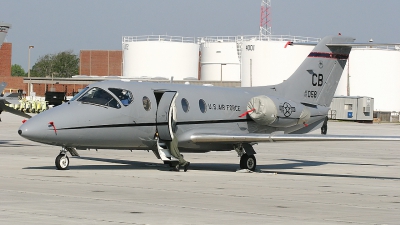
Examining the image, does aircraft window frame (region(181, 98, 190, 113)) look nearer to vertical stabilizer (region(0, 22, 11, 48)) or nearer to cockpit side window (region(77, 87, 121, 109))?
cockpit side window (region(77, 87, 121, 109))

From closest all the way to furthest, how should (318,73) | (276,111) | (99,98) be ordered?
(99,98) → (276,111) → (318,73)

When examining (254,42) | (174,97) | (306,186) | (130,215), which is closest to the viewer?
(130,215)

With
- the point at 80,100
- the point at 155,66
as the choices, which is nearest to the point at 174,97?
the point at 80,100

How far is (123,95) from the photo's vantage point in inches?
837

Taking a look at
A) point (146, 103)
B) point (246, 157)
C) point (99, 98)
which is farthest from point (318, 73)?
point (99, 98)

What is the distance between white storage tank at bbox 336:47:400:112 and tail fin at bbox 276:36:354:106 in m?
67.9

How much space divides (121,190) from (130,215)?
12.7 ft

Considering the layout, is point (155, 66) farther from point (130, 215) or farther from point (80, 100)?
point (130, 215)

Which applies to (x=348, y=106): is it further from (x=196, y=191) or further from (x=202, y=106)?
(x=196, y=191)

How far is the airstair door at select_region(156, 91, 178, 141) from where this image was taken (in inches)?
853

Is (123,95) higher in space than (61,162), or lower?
higher

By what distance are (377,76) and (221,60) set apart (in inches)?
1099

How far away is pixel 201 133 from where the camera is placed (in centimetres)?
2244

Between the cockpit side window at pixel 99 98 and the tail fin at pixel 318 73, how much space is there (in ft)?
23.5
